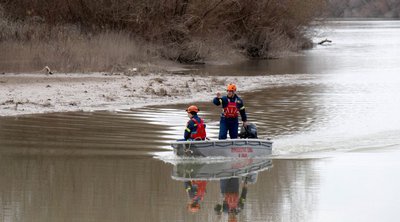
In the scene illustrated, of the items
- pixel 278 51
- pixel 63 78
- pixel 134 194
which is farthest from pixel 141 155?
pixel 278 51

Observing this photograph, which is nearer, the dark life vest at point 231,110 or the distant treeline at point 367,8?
the dark life vest at point 231,110

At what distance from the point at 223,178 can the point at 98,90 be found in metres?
13.7

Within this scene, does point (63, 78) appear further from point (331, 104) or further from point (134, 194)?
point (134, 194)

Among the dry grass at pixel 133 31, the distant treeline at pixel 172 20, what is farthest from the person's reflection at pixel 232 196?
the distant treeline at pixel 172 20

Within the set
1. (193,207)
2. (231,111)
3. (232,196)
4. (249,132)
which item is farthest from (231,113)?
(193,207)

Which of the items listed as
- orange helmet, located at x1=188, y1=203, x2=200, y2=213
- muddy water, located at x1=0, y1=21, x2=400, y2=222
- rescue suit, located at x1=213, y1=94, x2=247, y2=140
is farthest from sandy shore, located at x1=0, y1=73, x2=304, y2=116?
orange helmet, located at x1=188, y1=203, x2=200, y2=213

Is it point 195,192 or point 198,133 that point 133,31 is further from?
point 195,192

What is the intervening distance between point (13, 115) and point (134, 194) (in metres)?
10.1

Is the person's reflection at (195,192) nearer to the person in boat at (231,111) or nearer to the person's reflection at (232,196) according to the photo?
the person's reflection at (232,196)

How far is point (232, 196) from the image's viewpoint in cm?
1375

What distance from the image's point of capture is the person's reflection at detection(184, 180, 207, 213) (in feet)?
42.3

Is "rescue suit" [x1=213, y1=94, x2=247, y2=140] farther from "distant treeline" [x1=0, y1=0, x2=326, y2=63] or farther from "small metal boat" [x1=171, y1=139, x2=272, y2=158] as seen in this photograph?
"distant treeline" [x1=0, y1=0, x2=326, y2=63]

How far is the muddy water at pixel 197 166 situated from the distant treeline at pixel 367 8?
130730 millimetres

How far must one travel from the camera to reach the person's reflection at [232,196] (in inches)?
497
